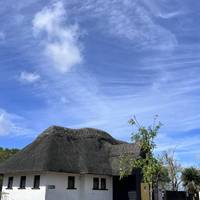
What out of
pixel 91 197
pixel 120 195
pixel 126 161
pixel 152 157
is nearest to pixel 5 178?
pixel 91 197

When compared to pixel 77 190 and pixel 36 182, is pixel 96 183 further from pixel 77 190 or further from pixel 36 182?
Answer: pixel 36 182

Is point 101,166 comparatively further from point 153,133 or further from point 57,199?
point 153,133

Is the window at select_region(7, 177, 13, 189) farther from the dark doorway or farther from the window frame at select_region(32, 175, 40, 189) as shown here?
the dark doorway

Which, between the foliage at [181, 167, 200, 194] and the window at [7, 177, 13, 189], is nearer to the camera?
the window at [7, 177, 13, 189]

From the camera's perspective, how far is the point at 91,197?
3494 centimetres

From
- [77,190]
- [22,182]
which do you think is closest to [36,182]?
[22,182]

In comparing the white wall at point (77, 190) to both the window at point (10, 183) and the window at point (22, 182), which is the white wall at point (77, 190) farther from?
the window at point (10, 183)

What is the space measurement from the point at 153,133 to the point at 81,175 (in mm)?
12862

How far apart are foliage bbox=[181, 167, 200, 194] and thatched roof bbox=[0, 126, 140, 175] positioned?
11.5 meters

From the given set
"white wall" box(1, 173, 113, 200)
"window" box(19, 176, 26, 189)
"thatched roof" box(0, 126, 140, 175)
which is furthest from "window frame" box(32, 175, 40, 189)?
"window" box(19, 176, 26, 189)

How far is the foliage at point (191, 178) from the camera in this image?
45.9m

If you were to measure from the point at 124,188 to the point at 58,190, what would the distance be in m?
7.51

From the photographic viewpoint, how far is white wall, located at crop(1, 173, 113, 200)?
32.7 meters

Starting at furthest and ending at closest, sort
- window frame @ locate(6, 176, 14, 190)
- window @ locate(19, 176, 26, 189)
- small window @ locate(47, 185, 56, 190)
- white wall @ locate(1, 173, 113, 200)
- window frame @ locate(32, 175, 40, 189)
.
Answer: window frame @ locate(6, 176, 14, 190) → window @ locate(19, 176, 26, 189) → window frame @ locate(32, 175, 40, 189) → white wall @ locate(1, 173, 113, 200) → small window @ locate(47, 185, 56, 190)
